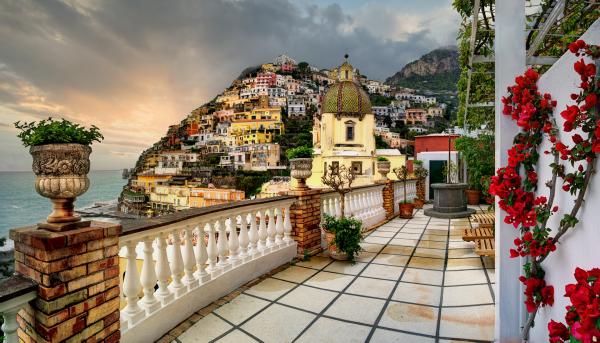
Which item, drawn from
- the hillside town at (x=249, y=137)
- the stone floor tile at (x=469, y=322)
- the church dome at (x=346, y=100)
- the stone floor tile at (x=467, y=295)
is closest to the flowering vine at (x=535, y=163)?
the stone floor tile at (x=469, y=322)

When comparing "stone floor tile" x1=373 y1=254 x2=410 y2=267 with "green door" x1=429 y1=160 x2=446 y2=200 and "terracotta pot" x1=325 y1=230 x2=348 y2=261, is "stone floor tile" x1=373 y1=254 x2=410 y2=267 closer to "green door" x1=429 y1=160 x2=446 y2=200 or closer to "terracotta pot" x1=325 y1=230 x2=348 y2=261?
"terracotta pot" x1=325 y1=230 x2=348 y2=261

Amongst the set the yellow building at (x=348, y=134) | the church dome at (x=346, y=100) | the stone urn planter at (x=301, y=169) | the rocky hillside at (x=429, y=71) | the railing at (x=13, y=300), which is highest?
the rocky hillside at (x=429, y=71)

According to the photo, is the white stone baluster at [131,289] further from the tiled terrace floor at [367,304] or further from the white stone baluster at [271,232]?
the white stone baluster at [271,232]

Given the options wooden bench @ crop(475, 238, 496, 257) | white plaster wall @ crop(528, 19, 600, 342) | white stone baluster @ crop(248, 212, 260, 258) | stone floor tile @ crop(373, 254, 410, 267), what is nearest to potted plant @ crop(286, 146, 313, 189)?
white stone baluster @ crop(248, 212, 260, 258)

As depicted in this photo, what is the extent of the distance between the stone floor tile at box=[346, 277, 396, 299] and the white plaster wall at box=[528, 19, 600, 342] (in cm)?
141

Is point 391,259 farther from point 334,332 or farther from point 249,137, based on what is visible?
point 249,137

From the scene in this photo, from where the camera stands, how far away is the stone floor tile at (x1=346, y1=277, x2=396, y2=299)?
10.6 feet

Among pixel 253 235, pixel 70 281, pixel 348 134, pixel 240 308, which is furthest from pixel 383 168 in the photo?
pixel 348 134

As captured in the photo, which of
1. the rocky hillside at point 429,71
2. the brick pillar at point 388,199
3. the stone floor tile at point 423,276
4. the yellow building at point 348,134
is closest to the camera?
the stone floor tile at point 423,276

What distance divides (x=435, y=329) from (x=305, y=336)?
1.14m

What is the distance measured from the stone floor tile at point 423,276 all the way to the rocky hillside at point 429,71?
139m

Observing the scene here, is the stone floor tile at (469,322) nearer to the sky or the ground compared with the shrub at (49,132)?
nearer to the ground

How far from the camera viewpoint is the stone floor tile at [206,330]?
2399mm

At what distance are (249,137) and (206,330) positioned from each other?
278ft
